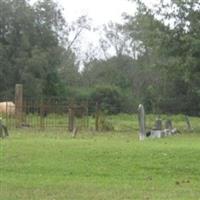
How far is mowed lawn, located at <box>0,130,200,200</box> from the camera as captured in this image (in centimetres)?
1209

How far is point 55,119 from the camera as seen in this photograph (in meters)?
36.5

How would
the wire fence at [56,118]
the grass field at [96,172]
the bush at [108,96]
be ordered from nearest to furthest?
the grass field at [96,172] → the wire fence at [56,118] → the bush at [108,96]

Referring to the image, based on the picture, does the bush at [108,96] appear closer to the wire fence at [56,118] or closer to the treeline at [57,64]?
the treeline at [57,64]

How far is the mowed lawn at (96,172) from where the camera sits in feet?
39.7

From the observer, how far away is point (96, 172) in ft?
48.4

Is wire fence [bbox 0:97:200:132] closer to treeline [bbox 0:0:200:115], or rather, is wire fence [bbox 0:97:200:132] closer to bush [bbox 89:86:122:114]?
treeline [bbox 0:0:200:115]

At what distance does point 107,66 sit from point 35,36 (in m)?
18.4

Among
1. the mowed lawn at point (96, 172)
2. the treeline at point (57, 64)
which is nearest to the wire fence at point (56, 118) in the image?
the treeline at point (57, 64)

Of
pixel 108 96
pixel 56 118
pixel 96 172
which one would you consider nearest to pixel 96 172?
pixel 96 172

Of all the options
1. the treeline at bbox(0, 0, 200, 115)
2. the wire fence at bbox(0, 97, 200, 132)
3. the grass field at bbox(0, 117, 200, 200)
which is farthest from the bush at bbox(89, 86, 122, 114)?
the grass field at bbox(0, 117, 200, 200)

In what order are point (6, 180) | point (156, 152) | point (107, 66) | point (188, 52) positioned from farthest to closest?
point (107, 66) < point (188, 52) < point (156, 152) < point (6, 180)

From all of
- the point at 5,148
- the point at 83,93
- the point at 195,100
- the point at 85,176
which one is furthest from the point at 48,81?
the point at 85,176

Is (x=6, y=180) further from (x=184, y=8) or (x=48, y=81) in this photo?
(x=48, y=81)

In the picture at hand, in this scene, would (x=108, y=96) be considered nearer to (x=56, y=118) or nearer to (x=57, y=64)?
(x=57, y=64)
